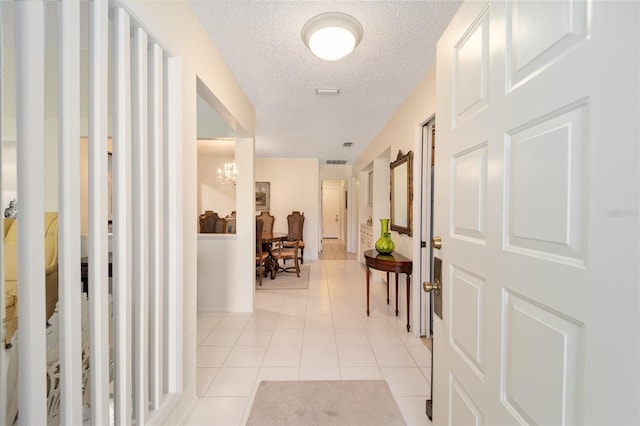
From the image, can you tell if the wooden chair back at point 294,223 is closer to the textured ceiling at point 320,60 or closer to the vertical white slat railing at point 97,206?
the textured ceiling at point 320,60

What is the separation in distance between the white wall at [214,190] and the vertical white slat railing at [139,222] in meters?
4.99

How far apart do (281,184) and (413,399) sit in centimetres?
519

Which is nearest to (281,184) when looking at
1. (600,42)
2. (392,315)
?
(392,315)

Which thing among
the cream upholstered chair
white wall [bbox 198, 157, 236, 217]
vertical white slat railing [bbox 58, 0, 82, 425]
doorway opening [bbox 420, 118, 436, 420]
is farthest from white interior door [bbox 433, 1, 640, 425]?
white wall [bbox 198, 157, 236, 217]

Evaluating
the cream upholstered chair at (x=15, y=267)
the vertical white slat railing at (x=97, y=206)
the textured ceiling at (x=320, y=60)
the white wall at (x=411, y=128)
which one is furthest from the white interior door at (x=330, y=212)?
the vertical white slat railing at (x=97, y=206)

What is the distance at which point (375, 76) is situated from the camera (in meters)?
2.27

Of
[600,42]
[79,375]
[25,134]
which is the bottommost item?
[79,375]

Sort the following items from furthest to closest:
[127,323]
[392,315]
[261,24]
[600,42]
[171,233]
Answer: [392,315]
[261,24]
[171,233]
[127,323]
[600,42]

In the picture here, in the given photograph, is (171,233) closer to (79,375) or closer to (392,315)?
(79,375)

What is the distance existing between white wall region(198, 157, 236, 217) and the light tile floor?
3.12 meters

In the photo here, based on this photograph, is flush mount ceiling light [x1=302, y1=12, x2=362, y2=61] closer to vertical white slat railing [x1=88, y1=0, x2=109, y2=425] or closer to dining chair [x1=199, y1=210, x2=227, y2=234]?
vertical white slat railing [x1=88, y1=0, x2=109, y2=425]

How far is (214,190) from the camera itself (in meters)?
6.12

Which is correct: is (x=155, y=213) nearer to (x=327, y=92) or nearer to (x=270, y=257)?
(x=327, y=92)

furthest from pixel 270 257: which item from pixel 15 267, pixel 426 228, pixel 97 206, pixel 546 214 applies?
pixel 546 214
